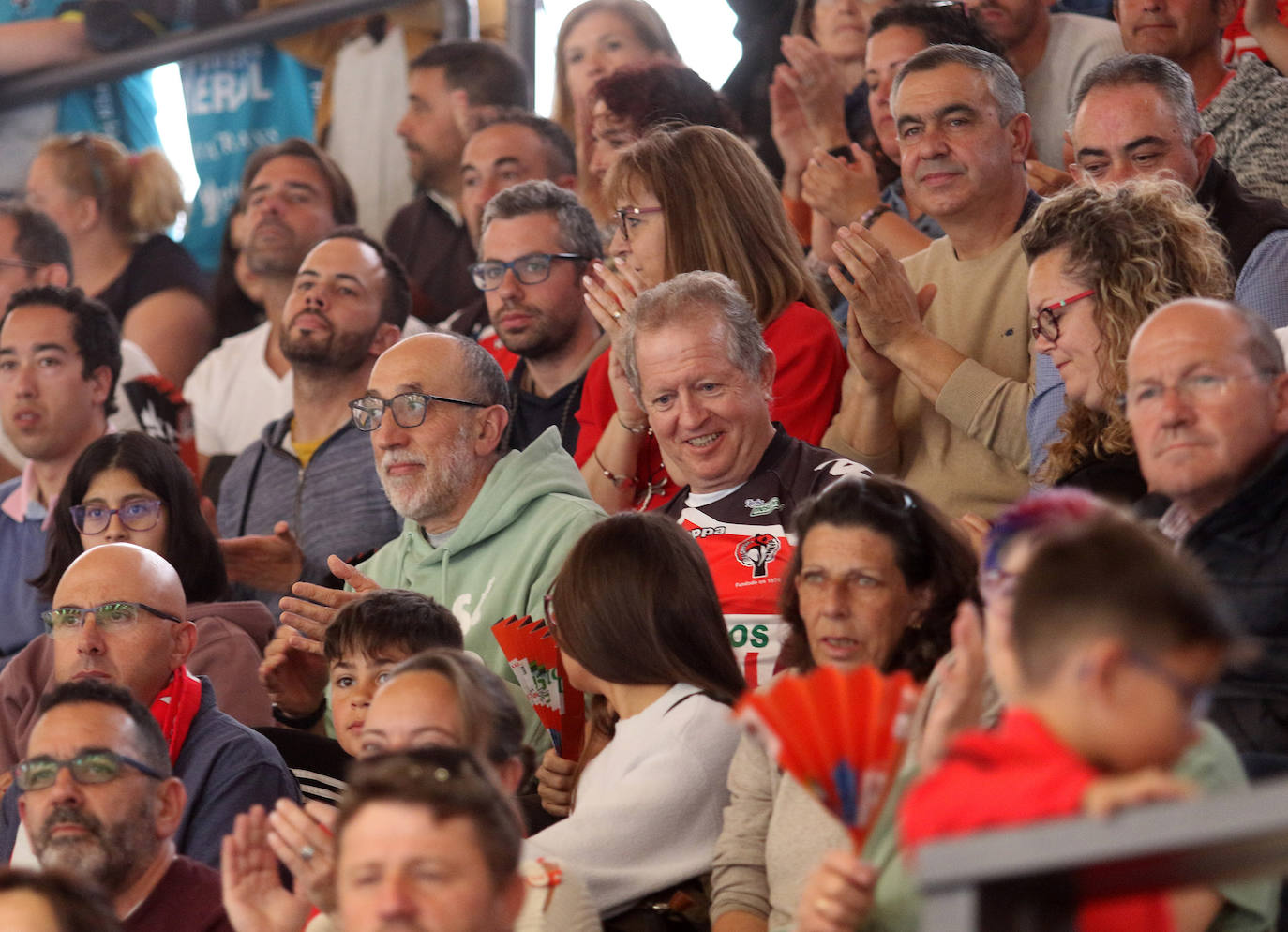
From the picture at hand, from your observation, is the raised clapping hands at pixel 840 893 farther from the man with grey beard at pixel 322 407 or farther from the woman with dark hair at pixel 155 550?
the man with grey beard at pixel 322 407

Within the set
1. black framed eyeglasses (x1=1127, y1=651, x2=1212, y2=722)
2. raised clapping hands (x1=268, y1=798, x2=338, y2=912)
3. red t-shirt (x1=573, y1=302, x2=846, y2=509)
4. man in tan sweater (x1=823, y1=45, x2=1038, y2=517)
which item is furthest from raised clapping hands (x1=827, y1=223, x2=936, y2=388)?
black framed eyeglasses (x1=1127, y1=651, x2=1212, y2=722)

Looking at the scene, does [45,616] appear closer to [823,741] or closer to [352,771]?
[352,771]

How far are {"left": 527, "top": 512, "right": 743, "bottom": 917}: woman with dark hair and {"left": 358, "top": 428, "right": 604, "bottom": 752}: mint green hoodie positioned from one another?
0.58m

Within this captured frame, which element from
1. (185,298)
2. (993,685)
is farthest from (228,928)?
(185,298)

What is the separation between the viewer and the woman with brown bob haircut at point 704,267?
11.6 feet

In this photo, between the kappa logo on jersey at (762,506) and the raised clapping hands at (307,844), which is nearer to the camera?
the raised clapping hands at (307,844)

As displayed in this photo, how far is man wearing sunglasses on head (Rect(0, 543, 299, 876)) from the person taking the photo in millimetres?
2908

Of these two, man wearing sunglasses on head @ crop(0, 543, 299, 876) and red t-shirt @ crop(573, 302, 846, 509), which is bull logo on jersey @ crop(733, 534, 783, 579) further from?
man wearing sunglasses on head @ crop(0, 543, 299, 876)

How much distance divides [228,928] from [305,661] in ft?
2.88

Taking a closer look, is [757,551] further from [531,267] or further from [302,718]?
[531,267]

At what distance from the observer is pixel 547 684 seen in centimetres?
301

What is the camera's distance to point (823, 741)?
1735 millimetres

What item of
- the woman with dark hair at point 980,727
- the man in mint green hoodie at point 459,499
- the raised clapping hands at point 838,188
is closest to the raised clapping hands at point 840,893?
the woman with dark hair at point 980,727

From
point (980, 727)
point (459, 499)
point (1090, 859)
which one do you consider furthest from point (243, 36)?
point (1090, 859)
